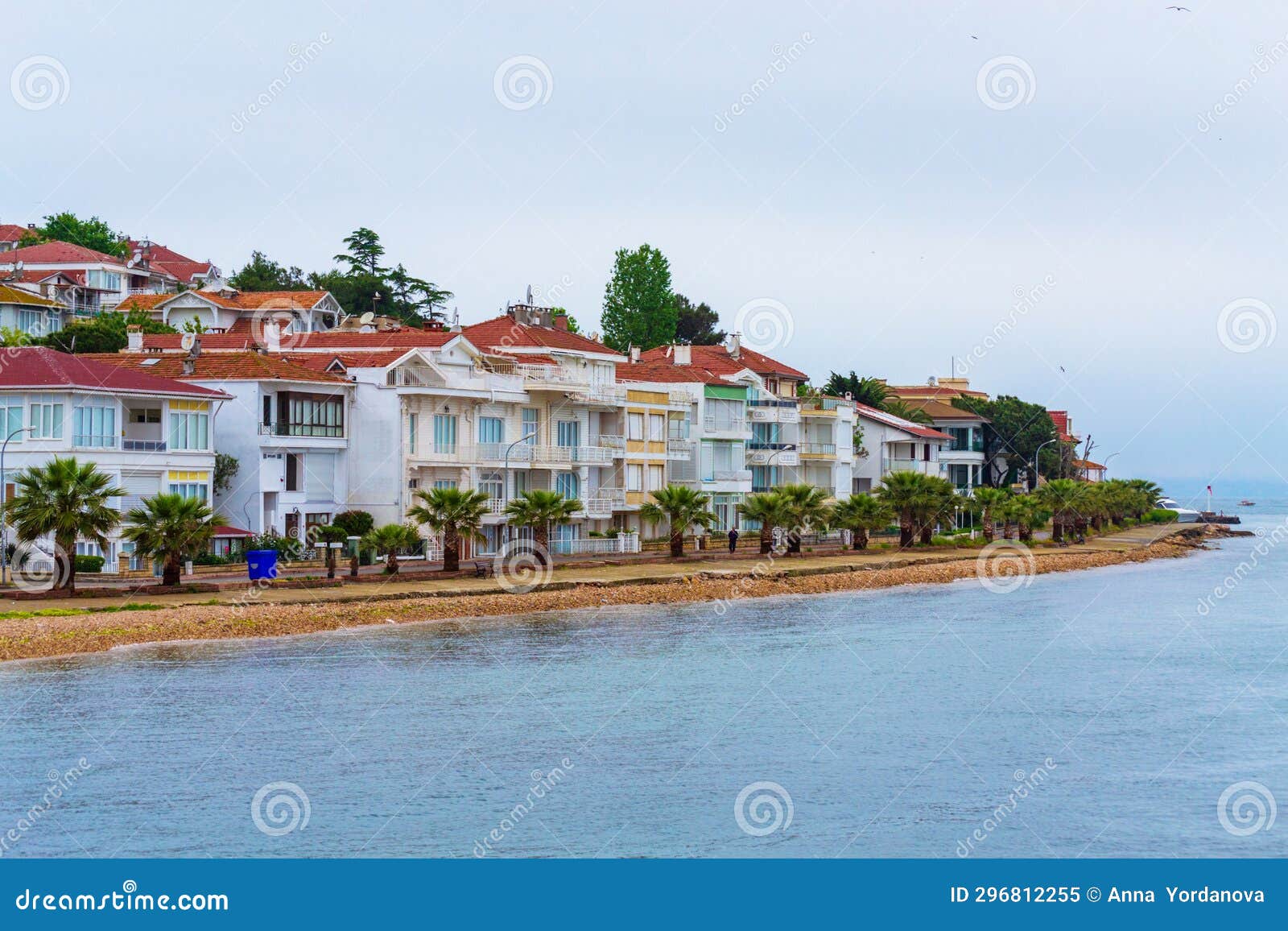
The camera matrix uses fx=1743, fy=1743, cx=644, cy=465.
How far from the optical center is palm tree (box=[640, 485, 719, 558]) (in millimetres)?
74062

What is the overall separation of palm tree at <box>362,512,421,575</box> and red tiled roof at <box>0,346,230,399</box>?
7391mm

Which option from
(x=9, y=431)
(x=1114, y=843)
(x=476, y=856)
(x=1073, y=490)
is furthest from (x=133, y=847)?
(x=1073, y=490)

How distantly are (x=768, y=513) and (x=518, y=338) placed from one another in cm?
1404

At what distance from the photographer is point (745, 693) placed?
4216 cm

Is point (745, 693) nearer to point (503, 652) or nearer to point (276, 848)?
point (503, 652)

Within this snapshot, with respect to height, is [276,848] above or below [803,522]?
below

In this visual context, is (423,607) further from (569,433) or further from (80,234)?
(80,234)

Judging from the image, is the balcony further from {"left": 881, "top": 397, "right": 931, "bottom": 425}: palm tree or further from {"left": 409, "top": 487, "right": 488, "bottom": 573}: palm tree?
{"left": 881, "top": 397, "right": 931, "bottom": 425}: palm tree

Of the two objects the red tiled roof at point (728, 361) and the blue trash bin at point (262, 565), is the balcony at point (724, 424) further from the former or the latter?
the blue trash bin at point (262, 565)

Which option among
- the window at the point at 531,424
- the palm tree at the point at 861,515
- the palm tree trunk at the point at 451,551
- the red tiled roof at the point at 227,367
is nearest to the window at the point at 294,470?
the red tiled roof at the point at 227,367

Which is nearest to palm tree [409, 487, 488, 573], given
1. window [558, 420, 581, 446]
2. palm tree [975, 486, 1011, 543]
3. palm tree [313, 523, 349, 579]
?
palm tree [313, 523, 349, 579]

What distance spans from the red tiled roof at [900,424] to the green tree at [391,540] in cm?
4714

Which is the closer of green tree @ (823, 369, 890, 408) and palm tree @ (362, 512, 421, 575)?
palm tree @ (362, 512, 421, 575)

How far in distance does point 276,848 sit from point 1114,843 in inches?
508
